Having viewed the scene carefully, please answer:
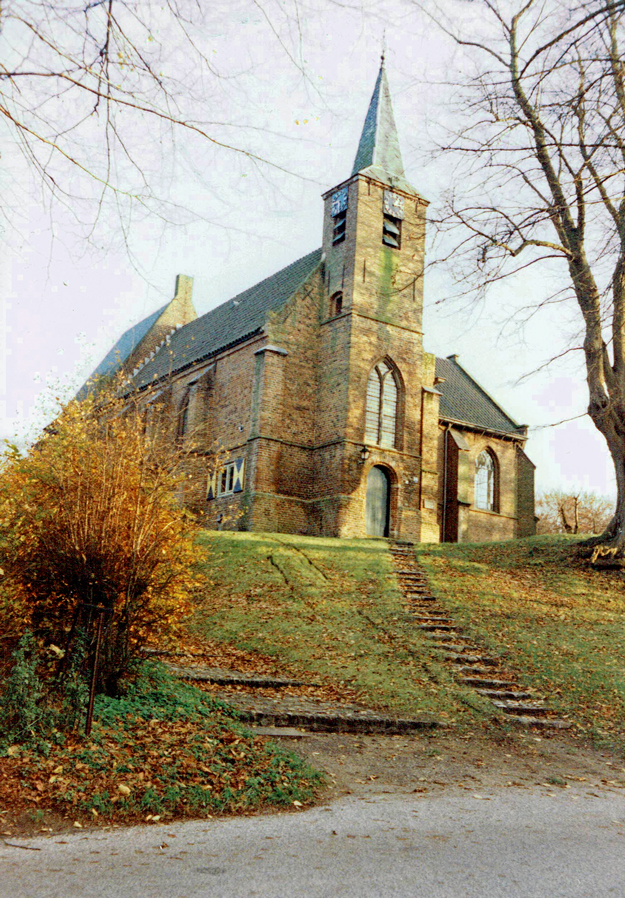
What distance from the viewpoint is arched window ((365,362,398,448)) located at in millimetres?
28141

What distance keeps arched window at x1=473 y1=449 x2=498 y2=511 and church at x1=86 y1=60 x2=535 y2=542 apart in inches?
91.0

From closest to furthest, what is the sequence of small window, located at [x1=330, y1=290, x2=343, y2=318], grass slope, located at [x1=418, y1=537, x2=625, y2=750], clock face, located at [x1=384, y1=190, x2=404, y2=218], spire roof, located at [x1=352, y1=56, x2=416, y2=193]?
grass slope, located at [x1=418, y1=537, x2=625, y2=750] → small window, located at [x1=330, y1=290, x2=343, y2=318] → clock face, located at [x1=384, y1=190, x2=404, y2=218] → spire roof, located at [x1=352, y1=56, x2=416, y2=193]

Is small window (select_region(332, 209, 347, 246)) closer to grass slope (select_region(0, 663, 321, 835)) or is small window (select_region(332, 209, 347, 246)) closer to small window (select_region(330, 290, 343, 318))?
small window (select_region(330, 290, 343, 318))

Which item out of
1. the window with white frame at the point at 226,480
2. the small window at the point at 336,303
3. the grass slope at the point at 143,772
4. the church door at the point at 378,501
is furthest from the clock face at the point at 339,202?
the grass slope at the point at 143,772

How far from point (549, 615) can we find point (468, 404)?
75.3 ft

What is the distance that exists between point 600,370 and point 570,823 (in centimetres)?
1373

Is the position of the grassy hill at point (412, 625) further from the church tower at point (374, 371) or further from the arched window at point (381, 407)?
the arched window at point (381, 407)

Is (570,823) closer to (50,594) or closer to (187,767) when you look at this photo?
(187,767)

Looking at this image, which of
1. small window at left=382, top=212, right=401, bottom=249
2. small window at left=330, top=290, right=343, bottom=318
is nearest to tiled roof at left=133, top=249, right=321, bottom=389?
small window at left=330, top=290, right=343, bottom=318

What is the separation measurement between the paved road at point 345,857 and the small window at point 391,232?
25123mm

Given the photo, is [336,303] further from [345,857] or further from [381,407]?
[345,857]

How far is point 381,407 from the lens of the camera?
2848 cm

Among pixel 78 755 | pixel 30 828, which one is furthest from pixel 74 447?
pixel 30 828

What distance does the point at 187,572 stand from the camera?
9516 millimetres
